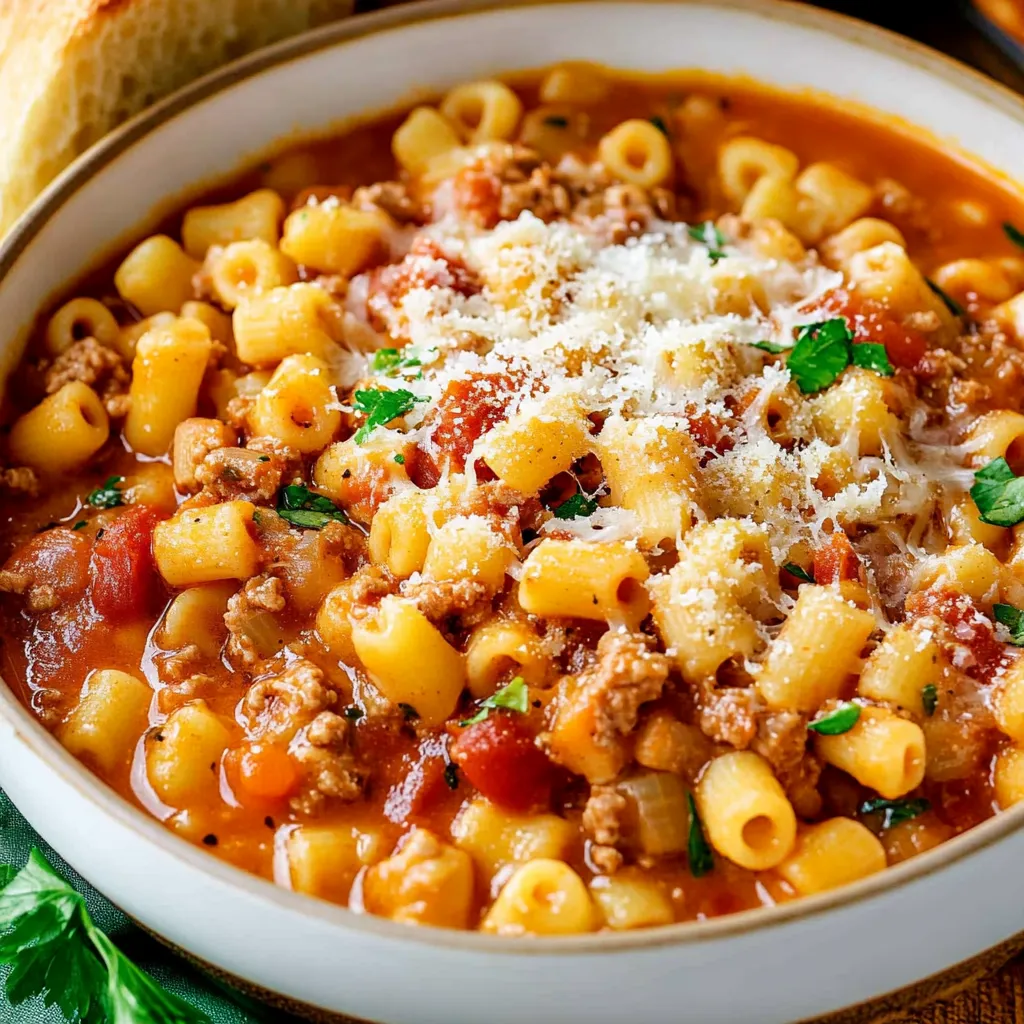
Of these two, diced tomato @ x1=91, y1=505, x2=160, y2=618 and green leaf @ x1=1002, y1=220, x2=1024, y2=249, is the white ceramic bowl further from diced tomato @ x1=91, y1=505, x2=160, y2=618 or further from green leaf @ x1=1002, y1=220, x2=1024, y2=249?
green leaf @ x1=1002, y1=220, x2=1024, y2=249

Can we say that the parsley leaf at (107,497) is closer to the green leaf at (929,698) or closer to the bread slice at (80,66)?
the bread slice at (80,66)

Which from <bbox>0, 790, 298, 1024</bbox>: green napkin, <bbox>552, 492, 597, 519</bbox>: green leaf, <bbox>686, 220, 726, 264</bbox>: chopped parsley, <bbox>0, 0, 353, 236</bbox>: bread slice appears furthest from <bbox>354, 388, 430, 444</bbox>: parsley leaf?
<bbox>0, 0, 353, 236</bbox>: bread slice

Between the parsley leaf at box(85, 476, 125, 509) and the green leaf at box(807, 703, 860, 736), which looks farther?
the parsley leaf at box(85, 476, 125, 509)

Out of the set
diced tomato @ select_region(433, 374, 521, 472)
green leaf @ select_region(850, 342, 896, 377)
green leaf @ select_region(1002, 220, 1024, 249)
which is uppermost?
green leaf @ select_region(1002, 220, 1024, 249)

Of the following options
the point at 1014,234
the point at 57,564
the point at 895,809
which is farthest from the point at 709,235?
the point at 57,564

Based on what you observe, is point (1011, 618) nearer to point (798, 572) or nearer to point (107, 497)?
point (798, 572)

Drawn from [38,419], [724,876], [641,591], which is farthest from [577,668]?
[38,419]

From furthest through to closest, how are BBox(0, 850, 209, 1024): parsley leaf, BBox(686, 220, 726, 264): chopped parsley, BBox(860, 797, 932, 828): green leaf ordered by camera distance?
BBox(686, 220, 726, 264): chopped parsley
BBox(860, 797, 932, 828): green leaf
BBox(0, 850, 209, 1024): parsley leaf

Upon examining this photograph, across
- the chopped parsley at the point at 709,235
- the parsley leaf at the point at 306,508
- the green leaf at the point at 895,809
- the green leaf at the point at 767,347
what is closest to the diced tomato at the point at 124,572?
the parsley leaf at the point at 306,508
